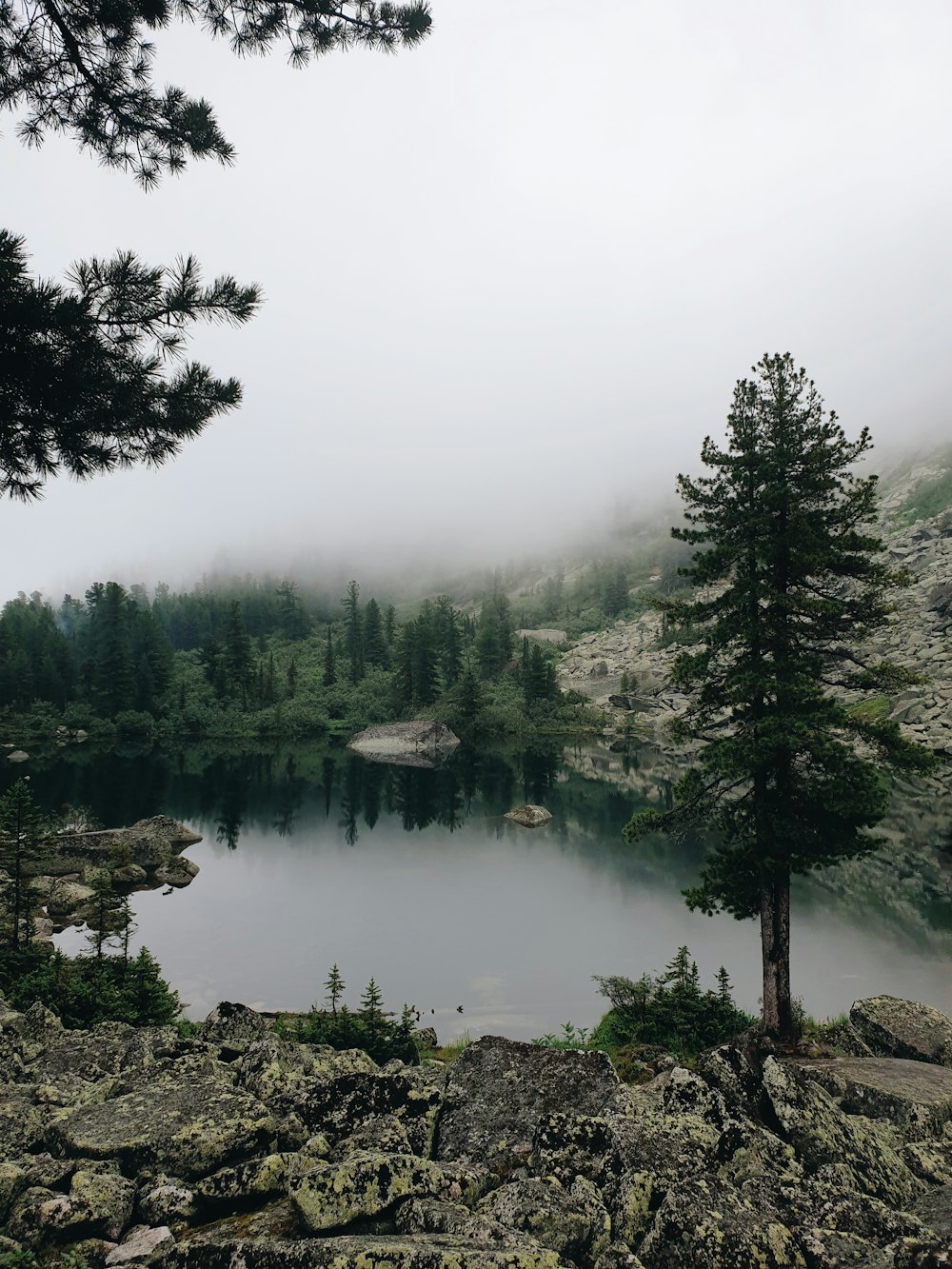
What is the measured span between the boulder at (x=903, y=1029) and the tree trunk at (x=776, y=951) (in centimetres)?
149

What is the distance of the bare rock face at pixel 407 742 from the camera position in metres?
90.6

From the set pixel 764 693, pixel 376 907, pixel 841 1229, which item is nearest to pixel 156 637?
pixel 376 907

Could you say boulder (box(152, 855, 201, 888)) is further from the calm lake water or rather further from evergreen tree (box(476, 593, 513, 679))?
evergreen tree (box(476, 593, 513, 679))

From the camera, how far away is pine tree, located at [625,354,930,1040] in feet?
48.8

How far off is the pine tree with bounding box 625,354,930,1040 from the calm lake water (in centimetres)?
824

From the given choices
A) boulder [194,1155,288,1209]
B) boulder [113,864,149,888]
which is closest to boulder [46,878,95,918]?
boulder [113,864,149,888]

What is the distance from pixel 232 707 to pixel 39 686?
27.9 meters

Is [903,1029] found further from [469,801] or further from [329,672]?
[329,672]

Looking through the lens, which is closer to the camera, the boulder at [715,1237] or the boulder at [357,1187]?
the boulder at [715,1237]

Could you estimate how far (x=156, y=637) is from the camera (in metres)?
113

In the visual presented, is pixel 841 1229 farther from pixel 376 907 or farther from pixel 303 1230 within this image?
pixel 376 907

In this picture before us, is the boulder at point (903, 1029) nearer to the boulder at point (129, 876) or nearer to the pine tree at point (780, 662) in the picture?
the pine tree at point (780, 662)

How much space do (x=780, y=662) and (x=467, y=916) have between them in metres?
20.2

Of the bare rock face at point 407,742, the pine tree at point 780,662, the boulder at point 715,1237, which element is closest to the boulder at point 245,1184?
the boulder at point 715,1237
